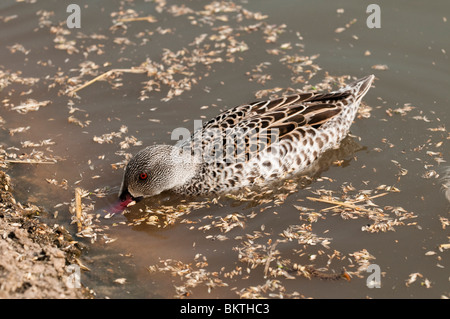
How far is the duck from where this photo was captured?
786 cm

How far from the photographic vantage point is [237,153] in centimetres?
792

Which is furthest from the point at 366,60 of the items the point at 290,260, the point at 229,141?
the point at 290,260

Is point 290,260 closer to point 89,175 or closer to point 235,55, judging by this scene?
point 89,175

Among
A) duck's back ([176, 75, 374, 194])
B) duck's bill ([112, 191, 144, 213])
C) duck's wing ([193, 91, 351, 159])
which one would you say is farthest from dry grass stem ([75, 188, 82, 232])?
duck's wing ([193, 91, 351, 159])

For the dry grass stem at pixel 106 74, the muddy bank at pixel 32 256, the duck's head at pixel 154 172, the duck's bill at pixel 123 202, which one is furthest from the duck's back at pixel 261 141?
the dry grass stem at pixel 106 74

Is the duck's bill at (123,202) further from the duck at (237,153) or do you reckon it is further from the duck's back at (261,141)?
the duck's back at (261,141)

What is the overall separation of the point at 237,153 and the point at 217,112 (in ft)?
5.63

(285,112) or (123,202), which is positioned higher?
(285,112)

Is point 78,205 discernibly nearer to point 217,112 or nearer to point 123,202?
point 123,202

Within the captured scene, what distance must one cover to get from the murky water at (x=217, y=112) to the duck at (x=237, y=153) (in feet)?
0.94

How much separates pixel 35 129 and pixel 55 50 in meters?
2.22

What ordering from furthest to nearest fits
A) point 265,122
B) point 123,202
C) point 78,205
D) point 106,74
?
point 106,74 < point 265,122 < point 123,202 < point 78,205

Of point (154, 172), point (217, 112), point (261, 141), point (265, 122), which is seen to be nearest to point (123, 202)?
point (154, 172)

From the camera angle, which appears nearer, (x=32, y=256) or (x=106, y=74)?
(x=32, y=256)
